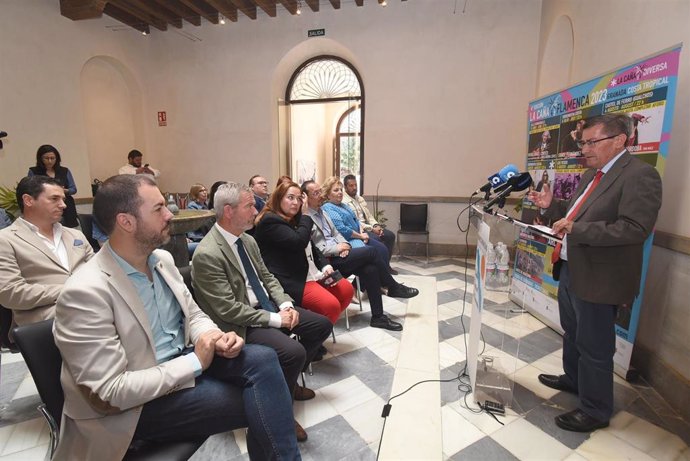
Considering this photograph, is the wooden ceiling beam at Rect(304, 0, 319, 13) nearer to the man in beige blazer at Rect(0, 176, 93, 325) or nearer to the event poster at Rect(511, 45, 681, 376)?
the event poster at Rect(511, 45, 681, 376)

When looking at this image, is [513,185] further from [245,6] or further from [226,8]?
[226,8]

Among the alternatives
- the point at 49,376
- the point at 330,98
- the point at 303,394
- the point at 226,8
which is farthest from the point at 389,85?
the point at 49,376

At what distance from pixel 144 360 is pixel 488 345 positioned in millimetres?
2331

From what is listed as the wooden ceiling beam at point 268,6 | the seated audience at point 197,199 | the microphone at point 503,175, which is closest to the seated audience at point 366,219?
the seated audience at point 197,199

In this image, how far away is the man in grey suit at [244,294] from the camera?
63.0 inches

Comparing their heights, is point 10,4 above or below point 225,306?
above

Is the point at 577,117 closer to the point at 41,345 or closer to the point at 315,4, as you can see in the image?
the point at 41,345

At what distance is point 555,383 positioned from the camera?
6.96 feet

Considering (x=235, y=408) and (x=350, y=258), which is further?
(x=350, y=258)

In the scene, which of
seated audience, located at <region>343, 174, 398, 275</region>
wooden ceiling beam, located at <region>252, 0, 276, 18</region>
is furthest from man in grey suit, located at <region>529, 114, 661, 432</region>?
wooden ceiling beam, located at <region>252, 0, 276, 18</region>

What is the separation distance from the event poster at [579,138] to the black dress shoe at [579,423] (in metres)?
0.66

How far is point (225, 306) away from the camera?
1.59m

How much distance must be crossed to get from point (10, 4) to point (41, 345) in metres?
5.85

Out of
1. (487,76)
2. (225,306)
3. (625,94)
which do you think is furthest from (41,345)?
(487,76)
